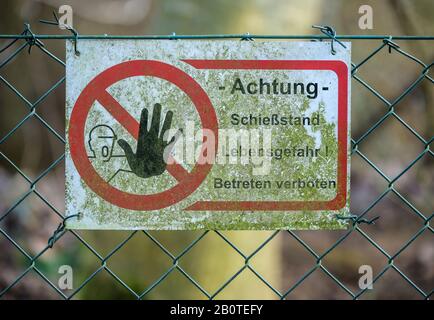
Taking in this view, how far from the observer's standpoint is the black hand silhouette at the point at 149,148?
5.25 feet

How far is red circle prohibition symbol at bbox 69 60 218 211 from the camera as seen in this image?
160 cm

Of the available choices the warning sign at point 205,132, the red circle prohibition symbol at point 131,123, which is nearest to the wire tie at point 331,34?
the warning sign at point 205,132

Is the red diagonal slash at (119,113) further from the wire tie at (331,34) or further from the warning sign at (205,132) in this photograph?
the wire tie at (331,34)

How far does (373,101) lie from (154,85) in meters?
3.76

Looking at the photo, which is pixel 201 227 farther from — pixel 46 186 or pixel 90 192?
pixel 46 186

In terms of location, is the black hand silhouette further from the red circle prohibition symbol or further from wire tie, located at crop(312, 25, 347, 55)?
wire tie, located at crop(312, 25, 347, 55)

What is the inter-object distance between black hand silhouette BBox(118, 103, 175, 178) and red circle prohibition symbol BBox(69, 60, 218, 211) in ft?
0.07

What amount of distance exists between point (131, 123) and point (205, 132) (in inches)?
6.8

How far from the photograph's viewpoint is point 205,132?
1602mm

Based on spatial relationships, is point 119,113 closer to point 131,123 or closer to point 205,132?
point 131,123

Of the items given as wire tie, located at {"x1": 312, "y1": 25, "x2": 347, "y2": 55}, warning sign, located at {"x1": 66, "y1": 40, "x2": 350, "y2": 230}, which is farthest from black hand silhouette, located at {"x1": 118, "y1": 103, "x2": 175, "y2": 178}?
wire tie, located at {"x1": 312, "y1": 25, "x2": 347, "y2": 55}
